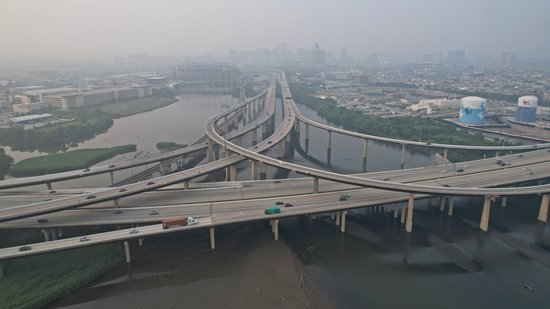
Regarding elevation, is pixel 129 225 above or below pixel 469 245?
above

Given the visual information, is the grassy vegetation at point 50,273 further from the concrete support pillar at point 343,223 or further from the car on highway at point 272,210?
the concrete support pillar at point 343,223

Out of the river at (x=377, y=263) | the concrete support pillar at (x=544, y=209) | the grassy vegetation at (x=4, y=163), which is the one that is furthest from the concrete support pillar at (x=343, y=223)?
the grassy vegetation at (x=4, y=163)

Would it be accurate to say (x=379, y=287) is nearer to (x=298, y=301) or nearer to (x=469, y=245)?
(x=298, y=301)

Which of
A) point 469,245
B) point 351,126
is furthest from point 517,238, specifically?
point 351,126

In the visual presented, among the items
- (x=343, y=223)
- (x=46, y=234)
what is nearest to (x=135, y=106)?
(x=46, y=234)

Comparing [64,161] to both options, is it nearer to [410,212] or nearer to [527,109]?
[410,212]
